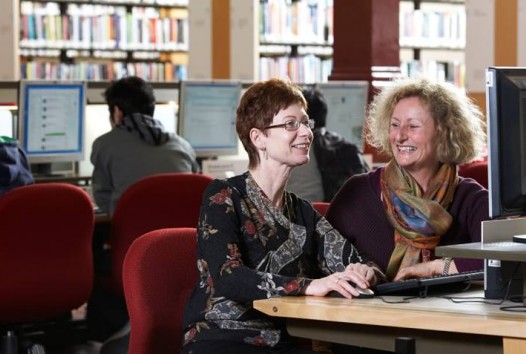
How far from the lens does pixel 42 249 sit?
14.7ft

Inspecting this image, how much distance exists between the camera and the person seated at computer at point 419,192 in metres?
2.96

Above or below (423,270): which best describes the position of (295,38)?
above

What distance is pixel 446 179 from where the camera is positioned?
302cm

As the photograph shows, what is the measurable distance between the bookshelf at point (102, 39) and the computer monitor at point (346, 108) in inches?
155

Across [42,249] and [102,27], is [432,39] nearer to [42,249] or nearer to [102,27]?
[102,27]

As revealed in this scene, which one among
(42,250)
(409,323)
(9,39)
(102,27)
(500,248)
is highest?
(102,27)

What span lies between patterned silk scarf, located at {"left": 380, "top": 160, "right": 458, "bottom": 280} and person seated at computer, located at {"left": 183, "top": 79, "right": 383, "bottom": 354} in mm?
136

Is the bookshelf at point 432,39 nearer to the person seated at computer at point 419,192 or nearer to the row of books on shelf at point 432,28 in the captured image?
→ the row of books on shelf at point 432,28

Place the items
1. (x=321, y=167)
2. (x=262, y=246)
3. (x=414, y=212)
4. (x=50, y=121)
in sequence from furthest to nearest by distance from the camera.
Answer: (x=50, y=121)
(x=321, y=167)
(x=414, y=212)
(x=262, y=246)

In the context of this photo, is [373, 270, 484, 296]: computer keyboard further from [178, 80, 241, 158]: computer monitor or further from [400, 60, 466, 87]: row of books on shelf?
[400, 60, 466, 87]: row of books on shelf

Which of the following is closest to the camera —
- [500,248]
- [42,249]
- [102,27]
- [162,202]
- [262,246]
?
[500,248]

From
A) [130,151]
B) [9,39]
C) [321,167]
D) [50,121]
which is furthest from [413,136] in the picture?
[9,39]

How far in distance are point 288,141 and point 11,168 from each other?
225cm

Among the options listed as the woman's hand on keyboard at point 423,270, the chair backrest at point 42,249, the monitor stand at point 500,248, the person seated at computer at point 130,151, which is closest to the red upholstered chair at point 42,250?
the chair backrest at point 42,249
